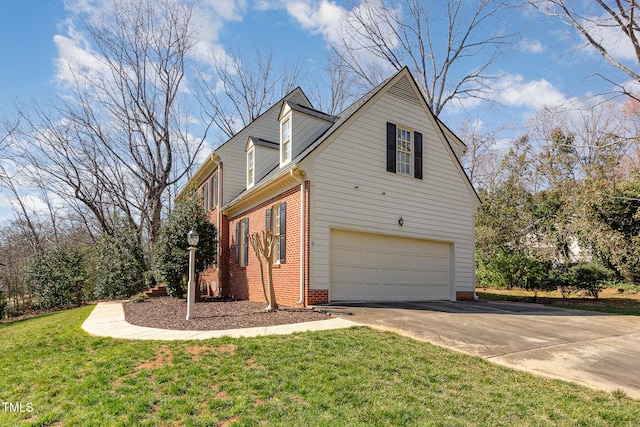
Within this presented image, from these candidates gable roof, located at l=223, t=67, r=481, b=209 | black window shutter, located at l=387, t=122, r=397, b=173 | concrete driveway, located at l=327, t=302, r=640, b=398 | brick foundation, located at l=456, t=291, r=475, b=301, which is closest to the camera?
concrete driveway, located at l=327, t=302, r=640, b=398

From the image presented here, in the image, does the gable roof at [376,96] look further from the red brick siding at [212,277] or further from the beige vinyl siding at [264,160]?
the red brick siding at [212,277]

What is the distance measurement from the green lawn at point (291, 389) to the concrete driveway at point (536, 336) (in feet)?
1.78

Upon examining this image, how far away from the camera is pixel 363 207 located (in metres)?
11.5

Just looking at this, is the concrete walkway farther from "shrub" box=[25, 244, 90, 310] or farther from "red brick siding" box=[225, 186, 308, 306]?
"shrub" box=[25, 244, 90, 310]

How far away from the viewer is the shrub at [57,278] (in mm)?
17453

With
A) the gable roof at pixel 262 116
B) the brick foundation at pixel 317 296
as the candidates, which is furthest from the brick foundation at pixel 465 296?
the gable roof at pixel 262 116

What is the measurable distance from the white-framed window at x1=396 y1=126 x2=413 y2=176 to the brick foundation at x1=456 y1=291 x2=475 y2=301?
4.54 m

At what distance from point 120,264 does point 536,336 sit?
18.0 metres

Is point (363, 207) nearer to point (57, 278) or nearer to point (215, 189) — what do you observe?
point (215, 189)

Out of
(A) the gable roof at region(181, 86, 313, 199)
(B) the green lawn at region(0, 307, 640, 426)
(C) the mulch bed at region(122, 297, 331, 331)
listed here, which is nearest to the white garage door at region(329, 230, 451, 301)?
(C) the mulch bed at region(122, 297, 331, 331)

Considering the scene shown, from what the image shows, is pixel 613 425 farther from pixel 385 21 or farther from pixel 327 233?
pixel 385 21

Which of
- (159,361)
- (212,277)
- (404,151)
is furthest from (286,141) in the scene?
(159,361)

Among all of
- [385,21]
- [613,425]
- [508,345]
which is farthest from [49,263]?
[385,21]

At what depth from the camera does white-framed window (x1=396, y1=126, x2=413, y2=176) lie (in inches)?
497
